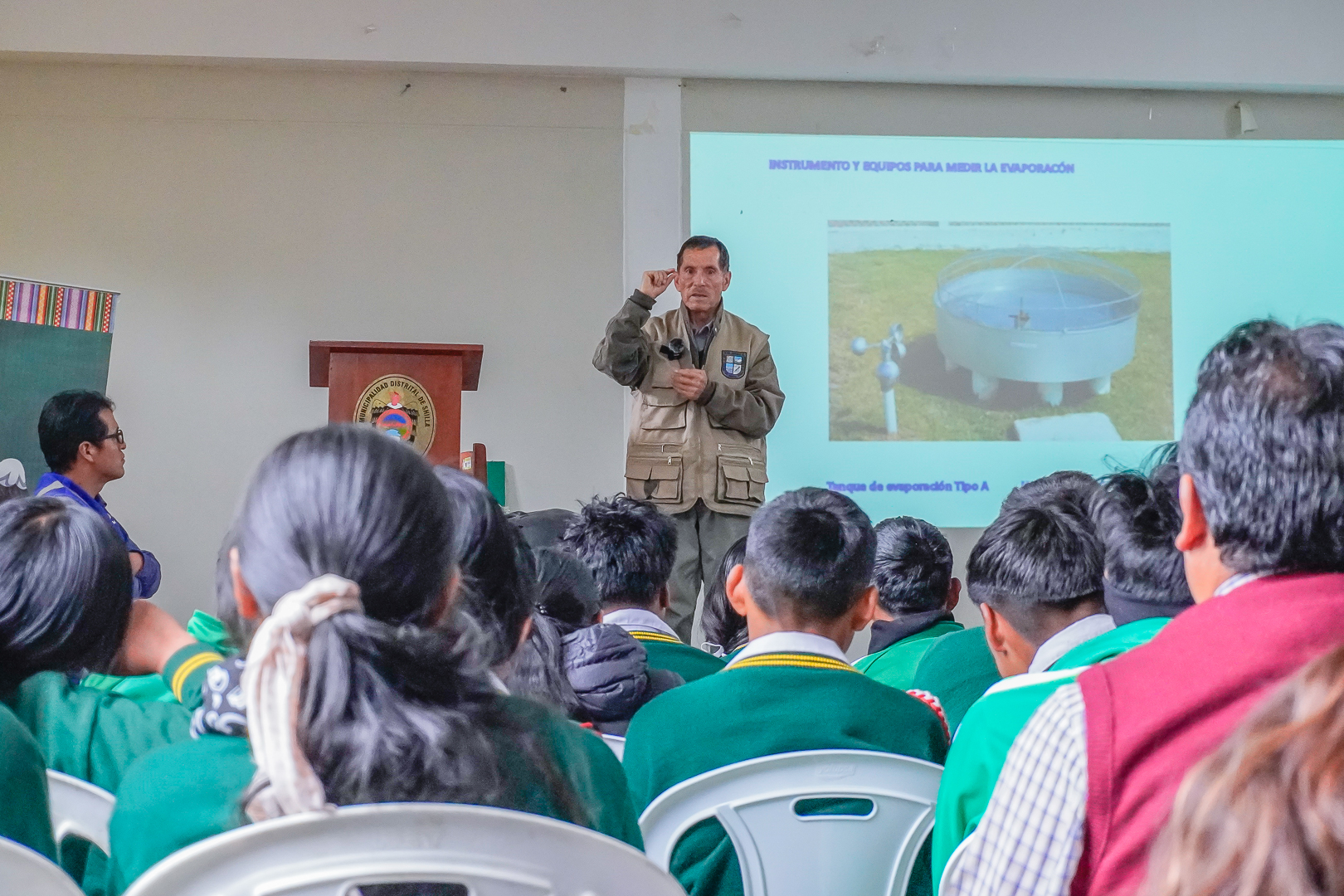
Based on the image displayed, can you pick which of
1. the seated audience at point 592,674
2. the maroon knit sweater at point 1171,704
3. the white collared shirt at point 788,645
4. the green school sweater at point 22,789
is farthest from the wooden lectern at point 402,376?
the maroon knit sweater at point 1171,704

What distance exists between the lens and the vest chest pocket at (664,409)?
13.0 ft

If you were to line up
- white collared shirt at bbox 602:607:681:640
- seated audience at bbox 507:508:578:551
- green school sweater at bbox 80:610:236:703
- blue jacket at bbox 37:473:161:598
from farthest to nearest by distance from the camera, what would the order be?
blue jacket at bbox 37:473:161:598, seated audience at bbox 507:508:578:551, white collared shirt at bbox 602:607:681:640, green school sweater at bbox 80:610:236:703

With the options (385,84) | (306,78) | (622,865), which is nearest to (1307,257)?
(385,84)

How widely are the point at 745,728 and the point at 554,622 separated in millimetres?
428

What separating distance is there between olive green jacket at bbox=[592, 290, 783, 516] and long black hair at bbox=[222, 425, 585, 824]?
298cm

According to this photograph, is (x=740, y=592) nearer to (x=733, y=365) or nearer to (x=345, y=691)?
(x=345, y=691)

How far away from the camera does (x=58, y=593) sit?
128 cm

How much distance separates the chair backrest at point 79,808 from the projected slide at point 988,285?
149 inches

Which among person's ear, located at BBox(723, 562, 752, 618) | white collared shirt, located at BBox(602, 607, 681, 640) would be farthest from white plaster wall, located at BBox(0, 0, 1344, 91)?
person's ear, located at BBox(723, 562, 752, 618)

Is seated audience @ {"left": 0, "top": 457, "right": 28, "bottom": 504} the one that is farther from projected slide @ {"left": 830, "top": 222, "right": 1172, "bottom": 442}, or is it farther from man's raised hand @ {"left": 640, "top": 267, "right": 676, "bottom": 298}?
projected slide @ {"left": 830, "top": 222, "right": 1172, "bottom": 442}

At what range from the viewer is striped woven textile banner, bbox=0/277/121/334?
378 cm

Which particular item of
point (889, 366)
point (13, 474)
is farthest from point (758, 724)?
point (889, 366)

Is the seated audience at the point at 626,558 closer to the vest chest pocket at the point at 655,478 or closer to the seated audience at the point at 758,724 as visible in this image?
the seated audience at the point at 758,724

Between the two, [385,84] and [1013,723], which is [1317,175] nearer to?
[385,84]
